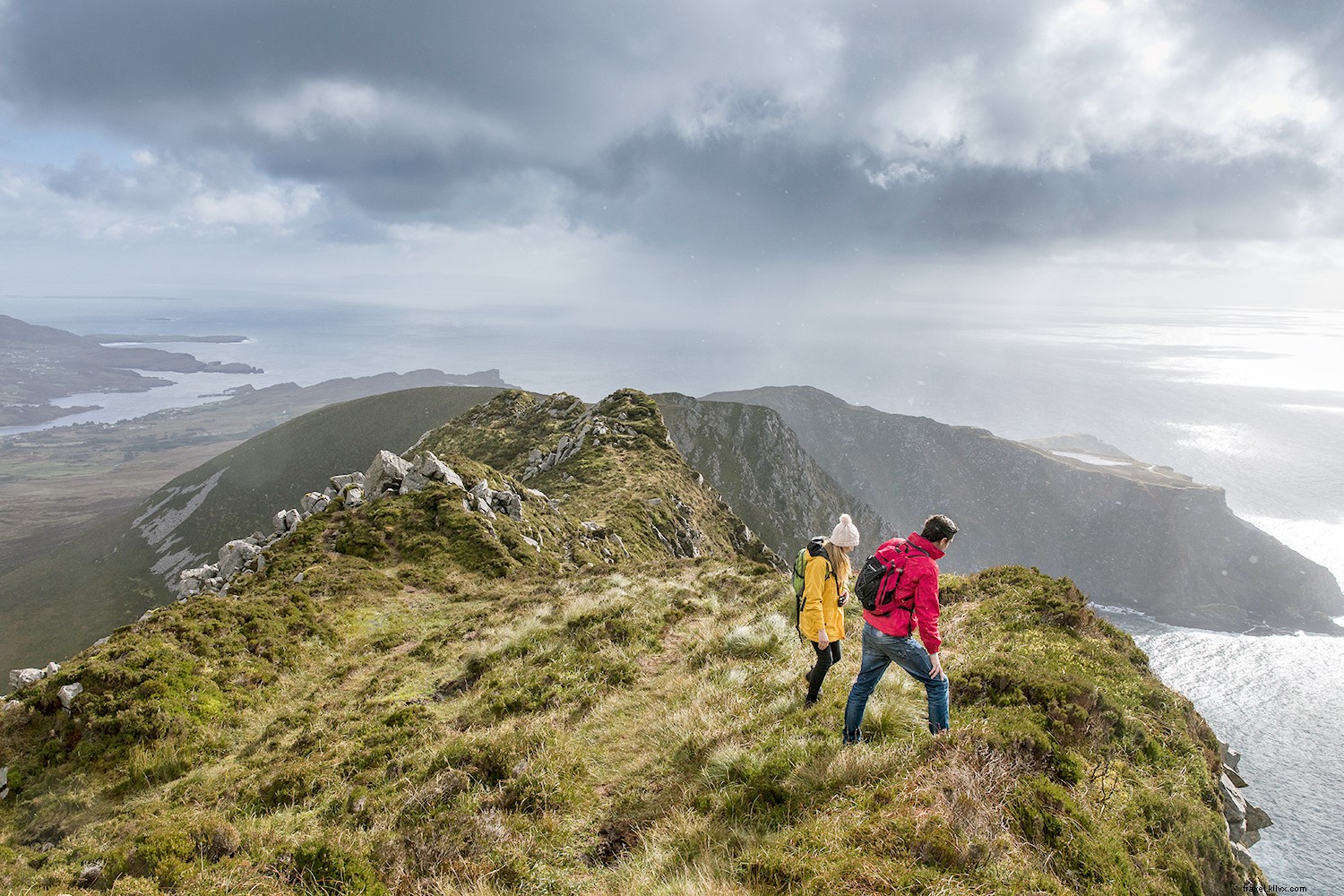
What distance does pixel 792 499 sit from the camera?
164 m

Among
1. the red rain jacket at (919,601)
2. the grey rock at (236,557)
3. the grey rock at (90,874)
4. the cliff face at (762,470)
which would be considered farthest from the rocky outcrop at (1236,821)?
the cliff face at (762,470)

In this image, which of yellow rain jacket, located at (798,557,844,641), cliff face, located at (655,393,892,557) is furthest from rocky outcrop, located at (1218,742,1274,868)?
cliff face, located at (655,393,892,557)

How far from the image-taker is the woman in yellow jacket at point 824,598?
9.22 m

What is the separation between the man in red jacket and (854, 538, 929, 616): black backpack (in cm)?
5

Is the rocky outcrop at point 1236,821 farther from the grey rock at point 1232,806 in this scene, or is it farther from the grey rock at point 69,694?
the grey rock at point 69,694

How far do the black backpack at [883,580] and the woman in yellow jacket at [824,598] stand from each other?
1.19 m

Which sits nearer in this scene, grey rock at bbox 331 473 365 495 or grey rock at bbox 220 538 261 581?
grey rock at bbox 220 538 261 581

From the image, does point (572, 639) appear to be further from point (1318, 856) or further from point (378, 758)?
point (1318, 856)

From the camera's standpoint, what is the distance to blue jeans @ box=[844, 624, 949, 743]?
775 cm

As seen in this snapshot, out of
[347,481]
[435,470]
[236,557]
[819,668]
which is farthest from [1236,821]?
[347,481]

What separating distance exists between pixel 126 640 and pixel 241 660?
284cm

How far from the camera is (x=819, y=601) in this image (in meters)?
9.33

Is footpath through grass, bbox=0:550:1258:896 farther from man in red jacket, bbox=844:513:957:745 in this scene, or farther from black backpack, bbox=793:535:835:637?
black backpack, bbox=793:535:835:637

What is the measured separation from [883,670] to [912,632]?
0.69 metres
